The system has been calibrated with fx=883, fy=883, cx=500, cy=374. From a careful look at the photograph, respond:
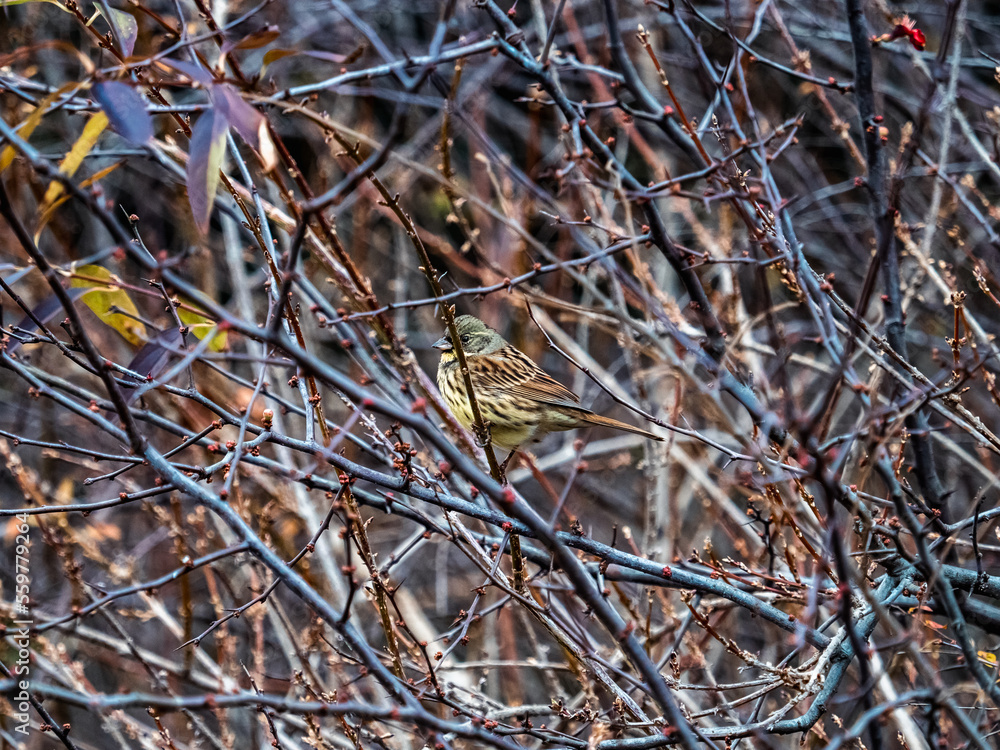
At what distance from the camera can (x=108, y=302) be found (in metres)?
2.38

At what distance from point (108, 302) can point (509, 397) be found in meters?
2.90

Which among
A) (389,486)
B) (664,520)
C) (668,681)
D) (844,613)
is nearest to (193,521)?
(389,486)

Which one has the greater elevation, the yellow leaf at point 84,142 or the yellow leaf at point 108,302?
the yellow leaf at point 84,142

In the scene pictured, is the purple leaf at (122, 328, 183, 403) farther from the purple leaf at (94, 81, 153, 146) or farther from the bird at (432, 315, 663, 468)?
the bird at (432, 315, 663, 468)

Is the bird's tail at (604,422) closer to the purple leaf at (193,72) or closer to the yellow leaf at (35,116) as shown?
the purple leaf at (193,72)

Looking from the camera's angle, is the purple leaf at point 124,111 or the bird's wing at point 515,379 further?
the bird's wing at point 515,379

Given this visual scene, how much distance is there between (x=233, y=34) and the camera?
634 cm

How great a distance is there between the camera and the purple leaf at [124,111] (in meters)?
1.69

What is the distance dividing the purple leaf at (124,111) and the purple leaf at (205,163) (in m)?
0.11

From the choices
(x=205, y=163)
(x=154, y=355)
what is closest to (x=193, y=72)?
(x=205, y=163)

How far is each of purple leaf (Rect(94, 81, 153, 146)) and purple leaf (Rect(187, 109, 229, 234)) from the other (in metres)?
0.11

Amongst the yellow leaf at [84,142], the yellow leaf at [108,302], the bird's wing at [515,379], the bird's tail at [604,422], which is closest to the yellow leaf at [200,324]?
the yellow leaf at [108,302]

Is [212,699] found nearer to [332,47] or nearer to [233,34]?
[233,34]

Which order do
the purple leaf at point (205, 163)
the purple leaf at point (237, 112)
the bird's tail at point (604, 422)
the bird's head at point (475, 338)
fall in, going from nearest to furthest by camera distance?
the purple leaf at point (205, 163), the purple leaf at point (237, 112), the bird's tail at point (604, 422), the bird's head at point (475, 338)
